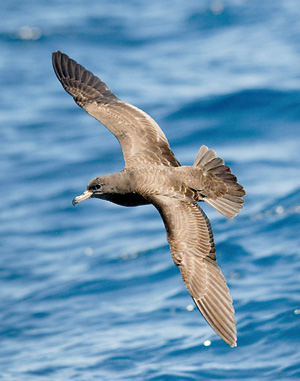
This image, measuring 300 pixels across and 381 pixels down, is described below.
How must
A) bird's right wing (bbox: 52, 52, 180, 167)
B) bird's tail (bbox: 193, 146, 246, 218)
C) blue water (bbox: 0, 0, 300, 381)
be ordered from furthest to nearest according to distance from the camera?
blue water (bbox: 0, 0, 300, 381), bird's right wing (bbox: 52, 52, 180, 167), bird's tail (bbox: 193, 146, 246, 218)

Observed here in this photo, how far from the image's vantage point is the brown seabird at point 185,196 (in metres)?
7.53

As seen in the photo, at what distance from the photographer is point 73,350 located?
11930mm

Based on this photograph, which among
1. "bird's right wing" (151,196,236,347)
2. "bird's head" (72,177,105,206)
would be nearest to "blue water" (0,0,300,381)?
"bird's right wing" (151,196,236,347)

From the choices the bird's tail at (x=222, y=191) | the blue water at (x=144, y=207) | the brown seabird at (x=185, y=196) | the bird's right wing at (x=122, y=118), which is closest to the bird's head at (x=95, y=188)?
the brown seabird at (x=185, y=196)

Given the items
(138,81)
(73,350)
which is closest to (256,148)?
(138,81)

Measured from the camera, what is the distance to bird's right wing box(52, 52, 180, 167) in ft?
28.4

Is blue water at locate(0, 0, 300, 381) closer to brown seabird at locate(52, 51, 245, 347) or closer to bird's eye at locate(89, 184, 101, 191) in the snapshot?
brown seabird at locate(52, 51, 245, 347)

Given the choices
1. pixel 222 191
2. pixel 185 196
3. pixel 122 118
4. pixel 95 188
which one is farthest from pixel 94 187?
pixel 122 118

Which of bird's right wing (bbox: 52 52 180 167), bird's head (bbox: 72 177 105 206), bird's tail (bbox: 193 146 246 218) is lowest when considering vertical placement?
bird's tail (bbox: 193 146 246 218)

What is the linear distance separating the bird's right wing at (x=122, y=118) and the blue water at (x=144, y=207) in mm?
3203

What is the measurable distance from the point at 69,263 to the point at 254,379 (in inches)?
167

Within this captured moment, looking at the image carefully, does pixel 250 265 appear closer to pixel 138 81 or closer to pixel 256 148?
pixel 256 148

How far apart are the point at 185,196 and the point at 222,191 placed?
0.36 meters

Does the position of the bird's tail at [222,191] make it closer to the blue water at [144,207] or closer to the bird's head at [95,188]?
the bird's head at [95,188]
